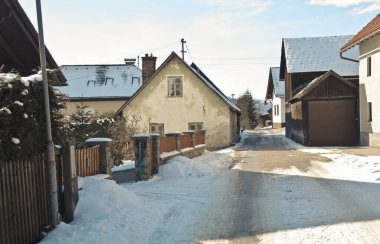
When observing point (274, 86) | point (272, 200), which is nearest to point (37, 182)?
point (272, 200)

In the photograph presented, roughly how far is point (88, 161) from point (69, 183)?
1.96 m

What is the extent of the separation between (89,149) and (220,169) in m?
7.63

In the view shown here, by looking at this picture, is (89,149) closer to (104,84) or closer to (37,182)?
(37,182)

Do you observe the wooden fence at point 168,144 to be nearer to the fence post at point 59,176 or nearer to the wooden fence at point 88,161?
the wooden fence at point 88,161

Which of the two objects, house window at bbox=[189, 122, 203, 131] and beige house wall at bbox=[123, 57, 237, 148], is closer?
beige house wall at bbox=[123, 57, 237, 148]

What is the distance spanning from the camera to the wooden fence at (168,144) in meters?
15.6

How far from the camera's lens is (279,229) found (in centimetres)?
723

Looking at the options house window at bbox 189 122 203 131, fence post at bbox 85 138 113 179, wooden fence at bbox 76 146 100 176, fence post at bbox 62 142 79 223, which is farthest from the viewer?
house window at bbox 189 122 203 131

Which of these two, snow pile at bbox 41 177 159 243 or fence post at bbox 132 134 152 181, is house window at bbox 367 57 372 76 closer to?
fence post at bbox 132 134 152 181

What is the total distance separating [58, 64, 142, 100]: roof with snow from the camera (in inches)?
1651

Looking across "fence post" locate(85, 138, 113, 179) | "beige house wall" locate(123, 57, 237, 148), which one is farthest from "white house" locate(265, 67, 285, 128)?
"fence post" locate(85, 138, 113, 179)

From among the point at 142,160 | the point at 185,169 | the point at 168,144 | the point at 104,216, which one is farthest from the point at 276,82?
the point at 104,216

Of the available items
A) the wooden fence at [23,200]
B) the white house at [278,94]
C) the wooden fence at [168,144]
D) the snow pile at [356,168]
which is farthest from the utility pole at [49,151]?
the white house at [278,94]

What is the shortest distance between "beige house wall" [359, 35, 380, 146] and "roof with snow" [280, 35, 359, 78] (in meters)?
5.88
